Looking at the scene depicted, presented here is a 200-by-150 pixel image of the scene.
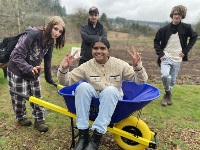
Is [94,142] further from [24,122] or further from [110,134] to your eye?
[24,122]

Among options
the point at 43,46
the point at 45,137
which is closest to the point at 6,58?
the point at 43,46

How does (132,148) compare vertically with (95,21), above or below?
below

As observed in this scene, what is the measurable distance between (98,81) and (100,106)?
46 centimetres

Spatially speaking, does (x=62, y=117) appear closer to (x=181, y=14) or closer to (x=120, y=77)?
(x=120, y=77)

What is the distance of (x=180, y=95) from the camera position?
219 inches

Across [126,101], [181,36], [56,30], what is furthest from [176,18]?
[126,101]

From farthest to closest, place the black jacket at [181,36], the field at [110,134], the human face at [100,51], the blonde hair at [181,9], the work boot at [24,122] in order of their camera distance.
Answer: the black jacket at [181,36]
the blonde hair at [181,9]
the work boot at [24,122]
the field at [110,134]
the human face at [100,51]

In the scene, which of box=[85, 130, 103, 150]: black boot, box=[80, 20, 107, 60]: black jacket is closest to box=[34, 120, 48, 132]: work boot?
box=[85, 130, 103, 150]: black boot

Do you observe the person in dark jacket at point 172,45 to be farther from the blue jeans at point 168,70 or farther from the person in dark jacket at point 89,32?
the person in dark jacket at point 89,32

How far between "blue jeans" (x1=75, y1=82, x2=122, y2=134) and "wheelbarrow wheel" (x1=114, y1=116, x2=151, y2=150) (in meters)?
0.42

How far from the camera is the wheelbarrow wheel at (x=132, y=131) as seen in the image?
296 cm

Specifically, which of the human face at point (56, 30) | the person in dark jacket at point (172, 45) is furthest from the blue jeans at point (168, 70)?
the human face at point (56, 30)

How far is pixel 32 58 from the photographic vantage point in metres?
3.19

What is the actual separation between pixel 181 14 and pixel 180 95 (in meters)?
1.97
